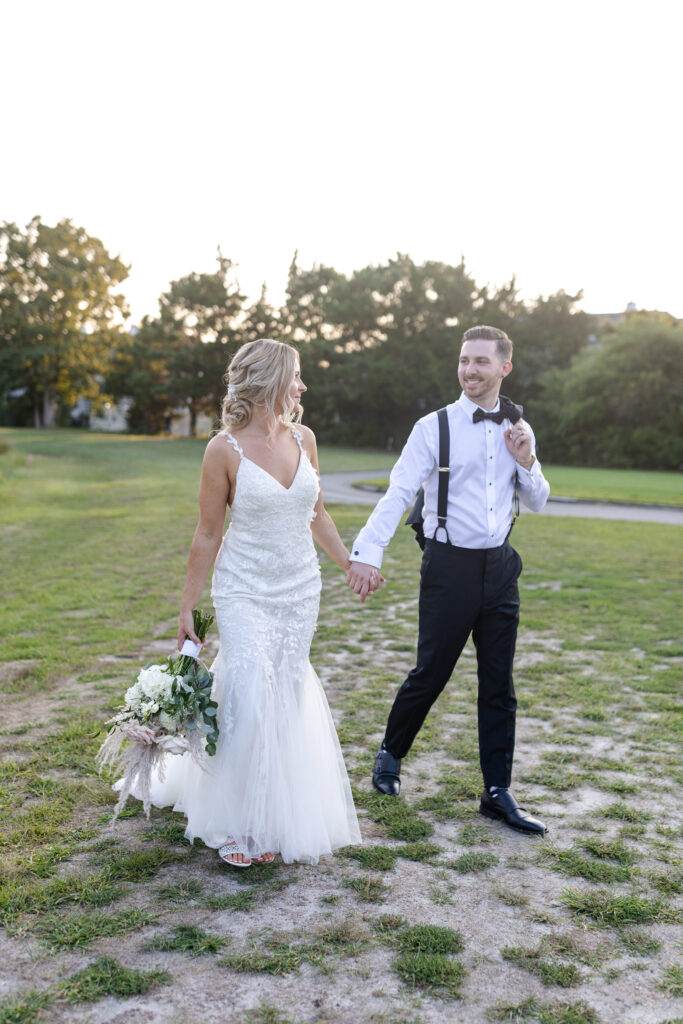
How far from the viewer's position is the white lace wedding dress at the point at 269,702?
354 centimetres

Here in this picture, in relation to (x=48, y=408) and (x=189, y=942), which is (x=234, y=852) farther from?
(x=48, y=408)

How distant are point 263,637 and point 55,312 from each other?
70097 mm

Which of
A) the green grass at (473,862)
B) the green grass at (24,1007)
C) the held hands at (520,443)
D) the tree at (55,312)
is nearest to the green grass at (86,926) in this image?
the green grass at (24,1007)

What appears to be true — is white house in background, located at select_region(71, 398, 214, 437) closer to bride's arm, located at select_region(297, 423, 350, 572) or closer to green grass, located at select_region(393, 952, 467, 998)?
bride's arm, located at select_region(297, 423, 350, 572)

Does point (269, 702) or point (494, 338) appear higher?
point (494, 338)

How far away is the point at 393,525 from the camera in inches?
158

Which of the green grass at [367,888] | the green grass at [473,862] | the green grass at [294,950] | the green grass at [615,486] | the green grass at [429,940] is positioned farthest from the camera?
the green grass at [615,486]

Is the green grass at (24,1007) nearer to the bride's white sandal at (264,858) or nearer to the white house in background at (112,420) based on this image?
the bride's white sandal at (264,858)

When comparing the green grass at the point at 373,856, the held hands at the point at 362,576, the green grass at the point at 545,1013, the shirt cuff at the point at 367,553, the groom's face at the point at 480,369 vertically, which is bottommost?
the green grass at the point at 373,856

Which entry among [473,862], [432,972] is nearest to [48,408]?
[473,862]

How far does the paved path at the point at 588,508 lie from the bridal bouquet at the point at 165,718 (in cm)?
1619

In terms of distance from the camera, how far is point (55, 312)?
68000 mm

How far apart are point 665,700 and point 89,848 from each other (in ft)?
13.2

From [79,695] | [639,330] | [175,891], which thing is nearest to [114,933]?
[175,891]
